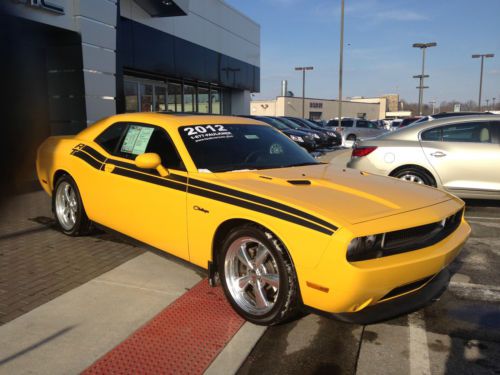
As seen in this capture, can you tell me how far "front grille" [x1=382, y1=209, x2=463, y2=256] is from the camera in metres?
2.84

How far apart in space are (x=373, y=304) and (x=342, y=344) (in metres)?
0.42

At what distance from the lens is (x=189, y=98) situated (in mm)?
19844

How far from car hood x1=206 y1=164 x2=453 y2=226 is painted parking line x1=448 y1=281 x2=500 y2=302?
2.80ft

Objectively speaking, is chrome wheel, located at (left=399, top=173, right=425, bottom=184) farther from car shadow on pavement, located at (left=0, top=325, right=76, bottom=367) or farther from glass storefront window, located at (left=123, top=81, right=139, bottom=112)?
glass storefront window, located at (left=123, top=81, right=139, bottom=112)

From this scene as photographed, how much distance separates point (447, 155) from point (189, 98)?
14807 millimetres

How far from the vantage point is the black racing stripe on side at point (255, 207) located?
2734 mm

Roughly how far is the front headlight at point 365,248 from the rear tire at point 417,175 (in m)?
4.38

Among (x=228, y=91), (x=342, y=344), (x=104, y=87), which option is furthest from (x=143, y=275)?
(x=228, y=91)

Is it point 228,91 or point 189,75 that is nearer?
point 189,75

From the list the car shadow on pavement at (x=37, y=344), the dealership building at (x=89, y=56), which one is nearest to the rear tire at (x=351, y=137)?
the dealership building at (x=89, y=56)

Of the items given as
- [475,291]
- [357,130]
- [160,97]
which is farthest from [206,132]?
[357,130]

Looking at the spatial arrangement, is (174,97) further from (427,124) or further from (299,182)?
(299,182)

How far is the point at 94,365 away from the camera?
2.69 m

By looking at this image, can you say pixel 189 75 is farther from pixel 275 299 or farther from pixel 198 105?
pixel 275 299
